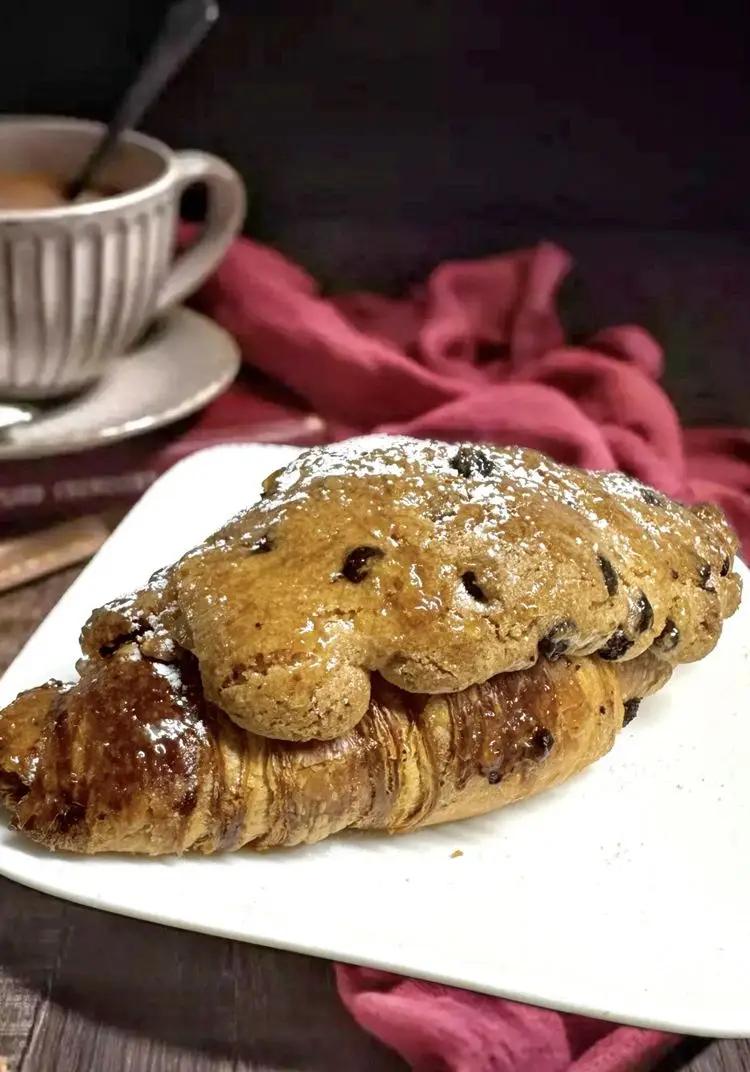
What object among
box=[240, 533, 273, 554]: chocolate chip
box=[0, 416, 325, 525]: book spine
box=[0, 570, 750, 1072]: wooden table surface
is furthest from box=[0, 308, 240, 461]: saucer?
box=[0, 570, 750, 1072]: wooden table surface

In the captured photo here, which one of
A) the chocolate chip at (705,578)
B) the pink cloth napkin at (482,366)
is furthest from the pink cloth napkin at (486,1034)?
the pink cloth napkin at (482,366)

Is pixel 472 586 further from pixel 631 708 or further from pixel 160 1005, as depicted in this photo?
pixel 160 1005

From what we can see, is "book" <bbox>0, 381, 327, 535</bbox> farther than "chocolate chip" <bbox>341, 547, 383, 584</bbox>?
Yes

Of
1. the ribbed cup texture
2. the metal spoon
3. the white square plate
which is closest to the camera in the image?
the white square plate

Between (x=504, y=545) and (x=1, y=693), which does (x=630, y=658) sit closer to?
(x=504, y=545)

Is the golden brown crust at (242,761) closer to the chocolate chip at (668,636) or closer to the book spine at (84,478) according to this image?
the chocolate chip at (668,636)

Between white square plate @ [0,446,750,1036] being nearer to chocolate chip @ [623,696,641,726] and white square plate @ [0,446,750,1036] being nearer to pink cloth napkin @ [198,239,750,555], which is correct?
chocolate chip @ [623,696,641,726]
